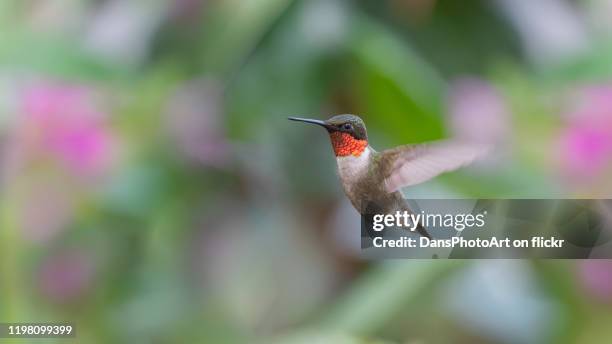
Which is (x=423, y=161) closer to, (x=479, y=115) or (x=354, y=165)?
(x=354, y=165)

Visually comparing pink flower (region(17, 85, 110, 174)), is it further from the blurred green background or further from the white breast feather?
the white breast feather

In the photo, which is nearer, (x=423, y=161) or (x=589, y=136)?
(x=423, y=161)

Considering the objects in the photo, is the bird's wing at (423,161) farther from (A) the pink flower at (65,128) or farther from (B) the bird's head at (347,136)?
(A) the pink flower at (65,128)

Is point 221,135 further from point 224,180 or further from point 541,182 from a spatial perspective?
point 541,182

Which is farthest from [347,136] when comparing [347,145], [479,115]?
[479,115]

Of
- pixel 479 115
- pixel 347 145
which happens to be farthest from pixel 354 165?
pixel 479 115
